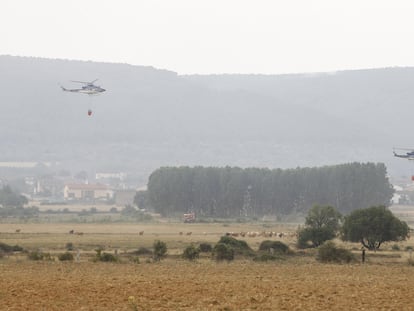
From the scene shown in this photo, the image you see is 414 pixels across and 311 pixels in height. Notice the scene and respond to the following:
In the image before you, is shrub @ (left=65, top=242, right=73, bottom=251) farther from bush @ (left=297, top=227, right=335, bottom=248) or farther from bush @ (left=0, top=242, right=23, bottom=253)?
bush @ (left=297, top=227, right=335, bottom=248)

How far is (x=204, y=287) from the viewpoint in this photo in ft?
150

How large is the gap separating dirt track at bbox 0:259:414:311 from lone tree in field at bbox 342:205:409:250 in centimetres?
1954

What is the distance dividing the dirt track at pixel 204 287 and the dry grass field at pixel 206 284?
0.11 ft

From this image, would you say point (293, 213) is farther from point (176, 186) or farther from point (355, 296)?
point (355, 296)

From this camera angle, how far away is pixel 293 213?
15688 centimetres

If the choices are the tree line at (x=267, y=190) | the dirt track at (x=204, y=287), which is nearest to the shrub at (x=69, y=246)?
the dirt track at (x=204, y=287)

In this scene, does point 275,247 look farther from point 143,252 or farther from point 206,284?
point 206,284

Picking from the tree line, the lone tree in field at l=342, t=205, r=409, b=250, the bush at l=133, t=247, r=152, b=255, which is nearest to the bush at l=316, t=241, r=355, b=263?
the bush at l=133, t=247, r=152, b=255

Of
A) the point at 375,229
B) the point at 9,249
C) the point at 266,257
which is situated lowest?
the point at 266,257

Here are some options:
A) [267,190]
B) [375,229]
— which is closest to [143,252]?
[375,229]

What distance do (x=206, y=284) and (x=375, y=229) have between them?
1402 inches

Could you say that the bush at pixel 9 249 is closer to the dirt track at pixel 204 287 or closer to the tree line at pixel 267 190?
the dirt track at pixel 204 287

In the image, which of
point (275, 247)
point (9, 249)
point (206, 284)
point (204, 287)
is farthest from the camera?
point (275, 247)

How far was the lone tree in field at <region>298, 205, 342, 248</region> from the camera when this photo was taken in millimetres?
84125
